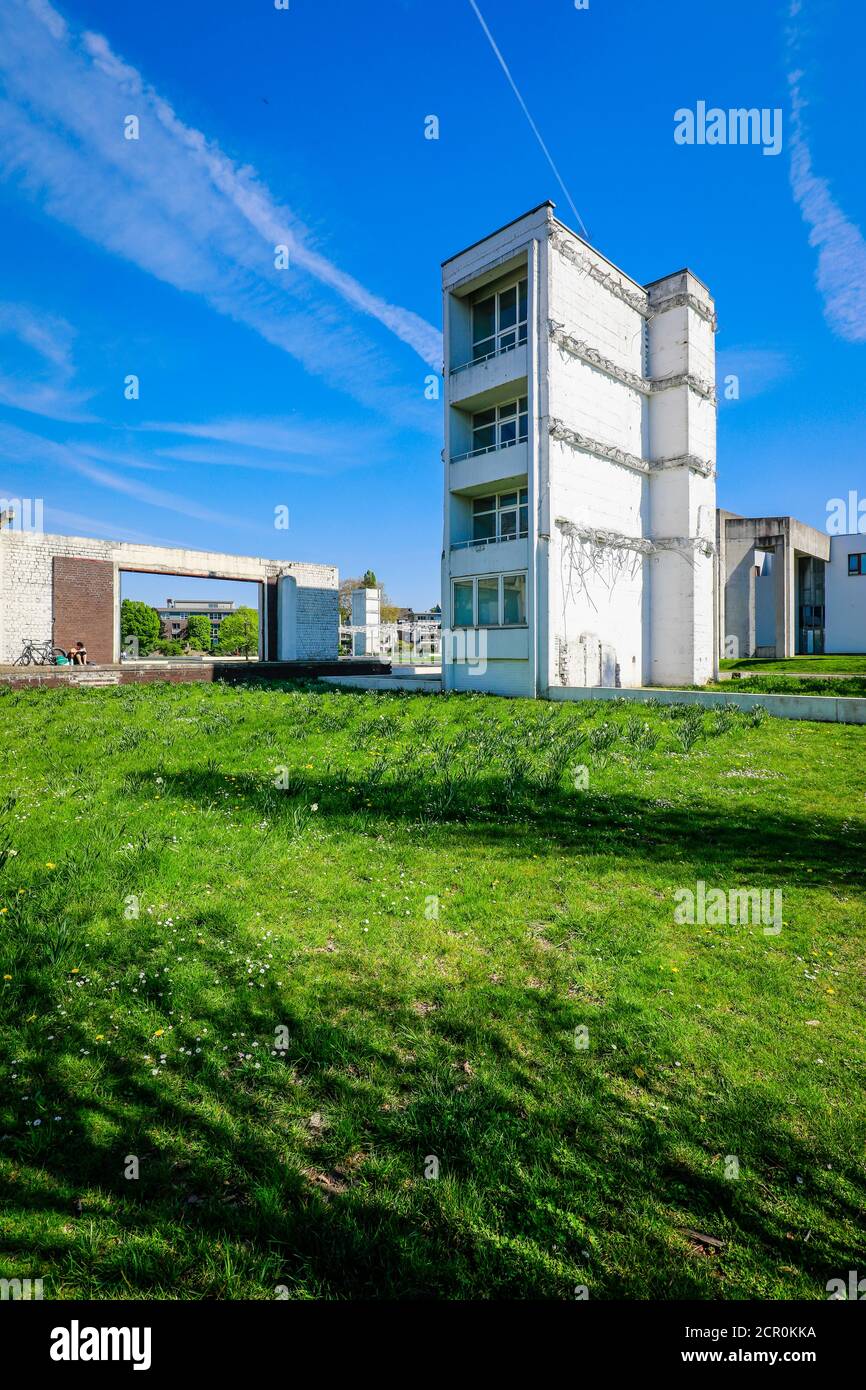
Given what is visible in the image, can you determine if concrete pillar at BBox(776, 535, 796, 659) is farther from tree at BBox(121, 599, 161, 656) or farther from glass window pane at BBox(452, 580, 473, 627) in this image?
tree at BBox(121, 599, 161, 656)

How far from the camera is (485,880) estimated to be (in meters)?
5.75

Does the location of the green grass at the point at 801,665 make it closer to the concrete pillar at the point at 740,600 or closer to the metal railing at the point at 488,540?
the concrete pillar at the point at 740,600

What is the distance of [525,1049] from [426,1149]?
0.88 metres

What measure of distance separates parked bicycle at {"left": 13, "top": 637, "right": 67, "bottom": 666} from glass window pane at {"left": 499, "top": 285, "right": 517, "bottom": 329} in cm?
2517

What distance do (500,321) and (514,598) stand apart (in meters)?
10.9

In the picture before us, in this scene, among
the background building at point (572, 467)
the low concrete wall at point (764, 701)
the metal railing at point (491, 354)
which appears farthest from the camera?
the metal railing at point (491, 354)

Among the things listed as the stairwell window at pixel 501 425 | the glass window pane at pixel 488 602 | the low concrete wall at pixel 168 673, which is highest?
the stairwell window at pixel 501 425

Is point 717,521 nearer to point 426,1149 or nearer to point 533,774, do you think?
point 533,774

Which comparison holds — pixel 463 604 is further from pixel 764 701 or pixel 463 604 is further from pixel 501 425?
pixel 764 701

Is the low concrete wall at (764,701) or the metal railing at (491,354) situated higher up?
the metal railing at (491,354)

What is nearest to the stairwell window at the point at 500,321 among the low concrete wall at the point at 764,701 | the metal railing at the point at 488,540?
the metal railing at the point at 488,540

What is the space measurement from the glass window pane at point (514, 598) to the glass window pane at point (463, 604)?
170 centimetres

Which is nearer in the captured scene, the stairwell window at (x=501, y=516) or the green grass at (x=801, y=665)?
the stairwell window at (x=501, y=516)

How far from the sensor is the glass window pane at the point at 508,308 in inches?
926
